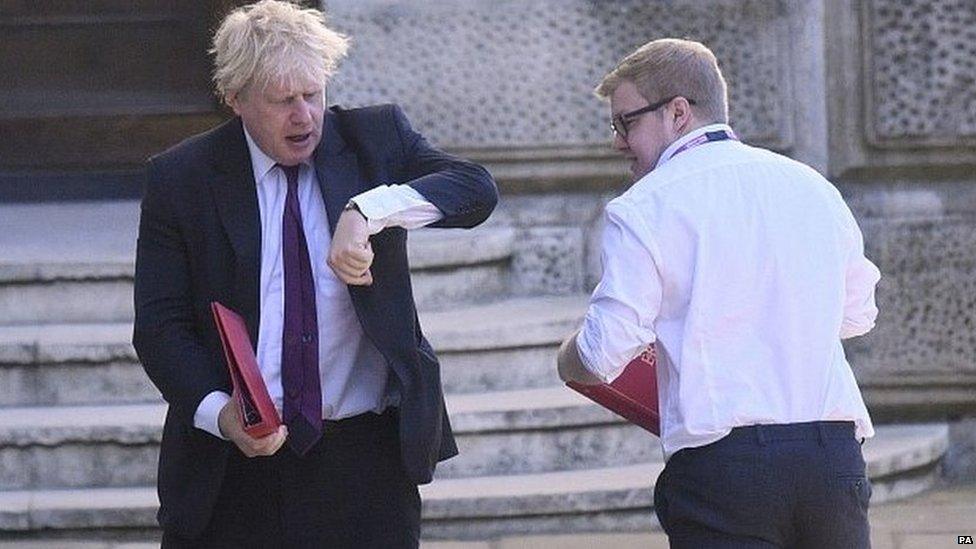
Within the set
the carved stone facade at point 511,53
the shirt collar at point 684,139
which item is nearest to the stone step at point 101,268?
the carved stone facade at point 511,53

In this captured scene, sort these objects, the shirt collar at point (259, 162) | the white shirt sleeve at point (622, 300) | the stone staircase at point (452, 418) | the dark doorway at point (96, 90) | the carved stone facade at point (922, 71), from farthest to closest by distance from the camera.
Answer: the dark doorway at point (96, 90) < the carved stone facade at point (922, 71) < the stone staircase at point (452, 418) < the shirt collar at point (259, 162) < the white shirt sleeve at point (622, 300)

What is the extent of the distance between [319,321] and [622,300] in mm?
596

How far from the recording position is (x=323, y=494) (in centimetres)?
369

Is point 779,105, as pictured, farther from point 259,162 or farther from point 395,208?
point 395,208

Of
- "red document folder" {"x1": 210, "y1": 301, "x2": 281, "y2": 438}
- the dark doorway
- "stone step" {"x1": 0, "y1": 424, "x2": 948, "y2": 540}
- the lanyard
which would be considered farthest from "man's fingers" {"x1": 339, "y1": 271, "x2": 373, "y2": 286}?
the dark doorway

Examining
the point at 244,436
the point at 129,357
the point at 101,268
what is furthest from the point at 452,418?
the point at 244,436

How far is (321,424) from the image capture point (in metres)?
3.62

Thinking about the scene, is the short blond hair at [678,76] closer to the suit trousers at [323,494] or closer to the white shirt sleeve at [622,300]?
the white shirt sleeve at [622,300]

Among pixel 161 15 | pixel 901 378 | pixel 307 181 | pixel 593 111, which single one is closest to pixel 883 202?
pixel 901 378

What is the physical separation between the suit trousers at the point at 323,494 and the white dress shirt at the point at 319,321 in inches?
2.3

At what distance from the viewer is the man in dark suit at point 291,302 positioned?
11.7 ft

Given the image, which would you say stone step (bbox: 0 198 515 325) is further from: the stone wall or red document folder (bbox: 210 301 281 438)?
red document folder (bbox: 210 301 281 438)

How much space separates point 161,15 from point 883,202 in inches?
106

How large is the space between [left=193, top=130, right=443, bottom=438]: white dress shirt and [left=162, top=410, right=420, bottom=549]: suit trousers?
0.06 m
